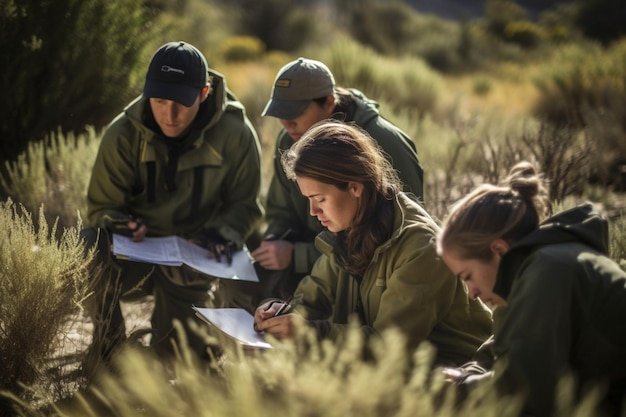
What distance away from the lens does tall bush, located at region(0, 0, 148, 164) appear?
6.13 metres

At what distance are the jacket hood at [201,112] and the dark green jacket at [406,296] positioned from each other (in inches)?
53.6

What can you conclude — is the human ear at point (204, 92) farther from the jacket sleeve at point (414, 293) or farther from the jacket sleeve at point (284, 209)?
the jacket sleeve at point (414, 293)

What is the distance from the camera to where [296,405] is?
2.05m

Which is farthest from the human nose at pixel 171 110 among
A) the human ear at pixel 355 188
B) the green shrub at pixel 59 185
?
the human ear at pixel 355 188

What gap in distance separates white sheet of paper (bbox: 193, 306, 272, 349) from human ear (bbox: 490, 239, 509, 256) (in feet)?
3.15

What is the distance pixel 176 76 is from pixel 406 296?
1.84 meters

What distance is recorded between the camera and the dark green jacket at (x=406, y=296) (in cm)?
294

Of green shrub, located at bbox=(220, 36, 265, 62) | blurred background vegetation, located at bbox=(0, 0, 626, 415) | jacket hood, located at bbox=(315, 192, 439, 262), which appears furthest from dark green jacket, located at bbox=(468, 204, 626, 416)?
green shrub, located at bbox=(220, 36, 265, 62)

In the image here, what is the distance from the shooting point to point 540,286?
226 centimetres

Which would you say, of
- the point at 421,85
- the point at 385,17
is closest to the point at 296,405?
the point at 421,85

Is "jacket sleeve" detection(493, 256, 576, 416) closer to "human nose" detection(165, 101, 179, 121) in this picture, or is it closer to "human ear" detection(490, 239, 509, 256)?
"human ear" detection(490, 239, 509, 256)

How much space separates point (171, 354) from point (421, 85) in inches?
349

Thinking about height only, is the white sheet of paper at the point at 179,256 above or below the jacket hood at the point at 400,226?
below

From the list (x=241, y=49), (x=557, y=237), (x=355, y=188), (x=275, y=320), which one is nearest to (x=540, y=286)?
(x=557, y=237)
